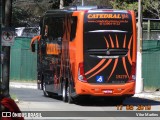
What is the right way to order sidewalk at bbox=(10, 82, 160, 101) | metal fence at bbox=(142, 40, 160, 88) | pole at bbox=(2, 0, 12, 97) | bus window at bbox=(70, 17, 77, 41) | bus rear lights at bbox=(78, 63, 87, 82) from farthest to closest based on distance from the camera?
1. metal fence at bbox=(142, 40, 160, 88)
2. sidewalk at bbox=(10, 82, 160, 101)
3. bus window at bbox=(70, 17, 77, 41)
4. bus rear lights at bbox=(78, 63, 87, 82)
5. pole at bbox=(2, 0, 12, 97)

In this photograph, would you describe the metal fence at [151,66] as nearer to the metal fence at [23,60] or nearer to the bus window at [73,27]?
the metal fence at [23,60]

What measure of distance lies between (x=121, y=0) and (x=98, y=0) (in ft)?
63.5

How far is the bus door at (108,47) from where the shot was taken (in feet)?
67.2

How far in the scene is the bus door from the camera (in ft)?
67.2

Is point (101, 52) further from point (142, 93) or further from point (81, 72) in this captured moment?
point (142, 93)

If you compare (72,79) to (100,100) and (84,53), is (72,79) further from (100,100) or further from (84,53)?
(100,100)

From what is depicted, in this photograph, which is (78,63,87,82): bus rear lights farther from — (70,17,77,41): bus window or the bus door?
(70,17,77,41): bus window

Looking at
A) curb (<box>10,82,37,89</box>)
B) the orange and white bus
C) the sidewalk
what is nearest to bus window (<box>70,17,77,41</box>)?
the orange and white bus

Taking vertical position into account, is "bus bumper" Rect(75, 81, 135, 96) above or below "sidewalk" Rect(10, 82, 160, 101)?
above

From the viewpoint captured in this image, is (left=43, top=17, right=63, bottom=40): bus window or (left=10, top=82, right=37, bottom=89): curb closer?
(left=43, top=17, right=63, bottom=40): bus window

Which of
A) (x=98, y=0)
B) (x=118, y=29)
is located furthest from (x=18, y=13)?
(x=118, y=29)

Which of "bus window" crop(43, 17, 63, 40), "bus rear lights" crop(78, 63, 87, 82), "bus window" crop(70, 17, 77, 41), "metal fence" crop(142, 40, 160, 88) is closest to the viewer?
"bus rear lights" crop(78, 63, 87, 82)

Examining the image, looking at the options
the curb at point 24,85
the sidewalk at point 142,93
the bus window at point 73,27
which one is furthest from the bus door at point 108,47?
the curb at point 24,85

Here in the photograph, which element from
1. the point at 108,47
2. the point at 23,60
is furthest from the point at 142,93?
the point at 23,60
